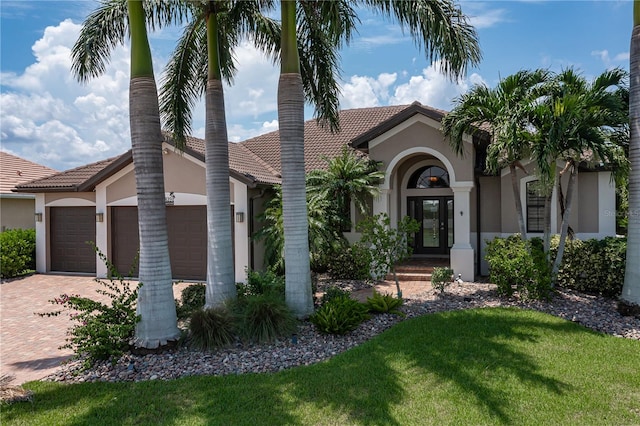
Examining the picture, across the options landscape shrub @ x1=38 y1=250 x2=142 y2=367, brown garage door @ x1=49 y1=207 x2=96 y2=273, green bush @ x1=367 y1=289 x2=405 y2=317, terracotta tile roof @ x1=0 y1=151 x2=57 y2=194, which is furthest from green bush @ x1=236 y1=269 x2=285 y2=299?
terracotta tile roof @ x1=0 y1=151 x2=57 y2=194

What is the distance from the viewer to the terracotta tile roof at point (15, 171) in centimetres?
2014

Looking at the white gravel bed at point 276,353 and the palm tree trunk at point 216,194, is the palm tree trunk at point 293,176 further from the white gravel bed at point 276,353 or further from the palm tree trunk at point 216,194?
the palm tree trunk at point 216,194

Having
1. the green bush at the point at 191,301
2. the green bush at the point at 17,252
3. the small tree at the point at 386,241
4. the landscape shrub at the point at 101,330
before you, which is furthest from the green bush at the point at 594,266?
the green bush at the point at 17,252

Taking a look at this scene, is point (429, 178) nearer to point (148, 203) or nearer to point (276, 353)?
point (276, 353)

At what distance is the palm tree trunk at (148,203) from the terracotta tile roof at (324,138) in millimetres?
9759

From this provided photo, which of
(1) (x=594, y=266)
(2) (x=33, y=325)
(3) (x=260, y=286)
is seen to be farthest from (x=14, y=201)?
(1) (x=594, y=266)

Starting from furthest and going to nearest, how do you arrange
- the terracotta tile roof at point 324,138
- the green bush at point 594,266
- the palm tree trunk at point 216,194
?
the terracotta tile roof at point 324,138, the green bush at point 594,266, the palm tree trunk at point 216,194

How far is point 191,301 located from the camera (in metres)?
10.2

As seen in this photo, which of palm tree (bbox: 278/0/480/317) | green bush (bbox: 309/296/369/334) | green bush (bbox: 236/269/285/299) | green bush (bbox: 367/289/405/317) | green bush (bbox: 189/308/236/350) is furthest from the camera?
green bush (bbox: 236/269/285/299)

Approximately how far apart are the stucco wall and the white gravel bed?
15.9 m

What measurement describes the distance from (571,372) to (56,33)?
1303cm

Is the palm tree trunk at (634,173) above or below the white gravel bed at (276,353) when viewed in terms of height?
above

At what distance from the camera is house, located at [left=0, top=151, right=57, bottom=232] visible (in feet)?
62.7

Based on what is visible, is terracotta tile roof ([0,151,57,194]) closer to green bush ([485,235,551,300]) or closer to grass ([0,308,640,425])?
grass ([0,308,640,425])
